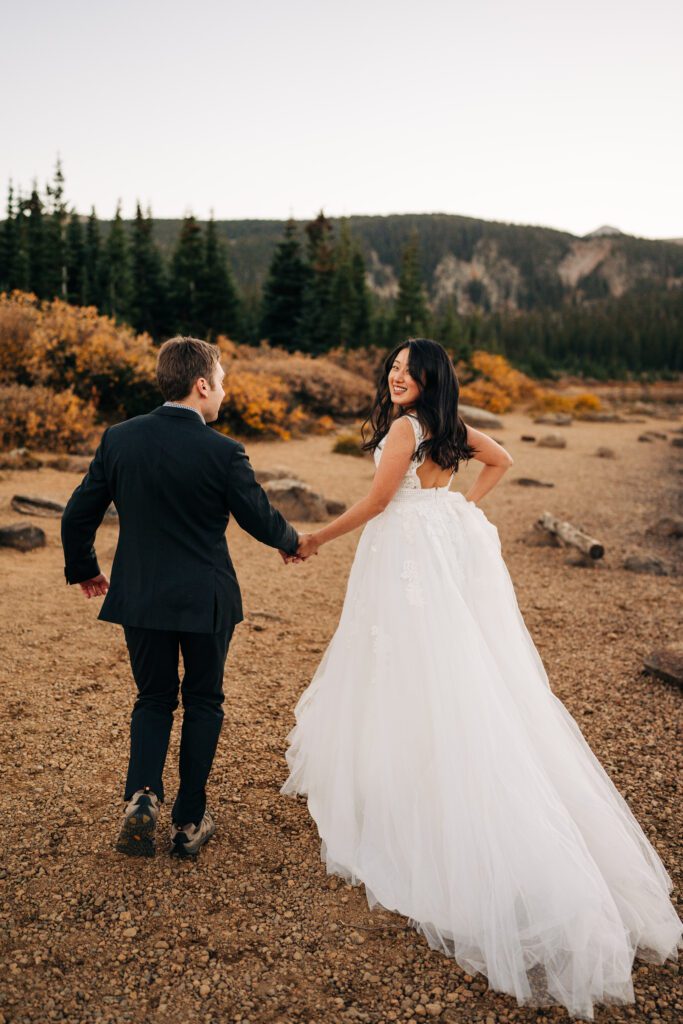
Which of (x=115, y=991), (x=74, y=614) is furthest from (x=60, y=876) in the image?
(x=74, y=614)

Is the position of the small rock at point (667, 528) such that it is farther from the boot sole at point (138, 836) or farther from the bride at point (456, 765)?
the boot sole at point (138, 836)

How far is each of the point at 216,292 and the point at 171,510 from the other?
3345cm

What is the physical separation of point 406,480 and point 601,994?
2.22 m

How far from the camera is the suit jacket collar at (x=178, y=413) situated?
3.00 metres

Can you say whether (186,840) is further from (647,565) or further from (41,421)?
(41,421)

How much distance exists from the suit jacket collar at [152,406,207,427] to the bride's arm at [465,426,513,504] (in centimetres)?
140

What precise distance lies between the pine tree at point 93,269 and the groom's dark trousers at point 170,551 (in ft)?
133

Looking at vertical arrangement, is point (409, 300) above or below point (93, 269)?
below

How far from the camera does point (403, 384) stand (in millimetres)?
3506

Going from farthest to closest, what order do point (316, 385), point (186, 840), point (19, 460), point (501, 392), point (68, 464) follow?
point (501, 392), point (316, 385), point (68, 464), point (19, 460), point (186, 840)

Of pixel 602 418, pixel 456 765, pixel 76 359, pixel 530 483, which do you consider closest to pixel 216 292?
pixel 602 418

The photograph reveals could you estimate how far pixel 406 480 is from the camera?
357 centimetres

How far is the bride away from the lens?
277 centimetres

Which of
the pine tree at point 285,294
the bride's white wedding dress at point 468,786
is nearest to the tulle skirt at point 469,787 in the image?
the bride's white wedding dress at point 468,786
